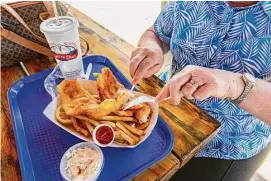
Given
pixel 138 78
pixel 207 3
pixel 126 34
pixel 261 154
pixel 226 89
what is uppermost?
pixel 207 3

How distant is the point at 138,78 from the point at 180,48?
0.24m

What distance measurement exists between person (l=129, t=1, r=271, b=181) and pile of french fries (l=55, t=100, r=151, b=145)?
11cm

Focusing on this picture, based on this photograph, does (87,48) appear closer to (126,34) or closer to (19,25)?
(19,25)

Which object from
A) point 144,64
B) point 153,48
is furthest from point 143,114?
point 153,48

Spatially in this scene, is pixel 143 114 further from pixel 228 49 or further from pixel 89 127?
pixel 228 49

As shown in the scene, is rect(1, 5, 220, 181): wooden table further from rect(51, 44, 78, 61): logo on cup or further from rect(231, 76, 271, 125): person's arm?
rect(51, 44, 78, 61): logo on cup

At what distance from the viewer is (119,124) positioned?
746mm

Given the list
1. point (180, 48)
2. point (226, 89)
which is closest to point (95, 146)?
point (226, 89)

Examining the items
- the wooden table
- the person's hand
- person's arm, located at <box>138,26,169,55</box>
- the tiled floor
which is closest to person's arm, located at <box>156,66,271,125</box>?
the person's hand

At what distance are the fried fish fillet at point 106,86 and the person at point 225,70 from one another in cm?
10

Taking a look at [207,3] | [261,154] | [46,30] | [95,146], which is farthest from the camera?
[261,154]

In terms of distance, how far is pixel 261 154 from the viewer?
3.43ft

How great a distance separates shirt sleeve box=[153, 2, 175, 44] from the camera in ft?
3.48

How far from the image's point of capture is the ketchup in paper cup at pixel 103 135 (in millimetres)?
714
